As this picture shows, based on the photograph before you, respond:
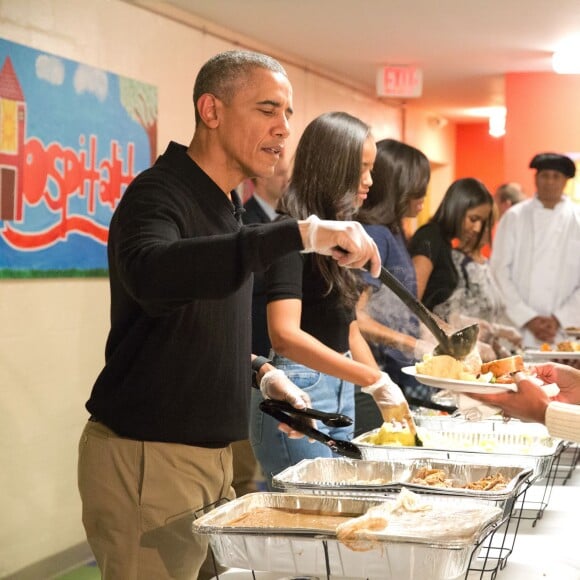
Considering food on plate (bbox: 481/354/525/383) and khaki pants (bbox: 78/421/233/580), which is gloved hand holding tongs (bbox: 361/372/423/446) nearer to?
food on plate (bbox: 481/354/525/383)

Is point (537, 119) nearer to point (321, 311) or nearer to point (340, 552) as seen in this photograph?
point (321, 311)

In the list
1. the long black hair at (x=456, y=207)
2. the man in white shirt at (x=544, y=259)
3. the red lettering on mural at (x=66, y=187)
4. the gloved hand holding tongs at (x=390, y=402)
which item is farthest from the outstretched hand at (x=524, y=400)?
the man in white shirt at (x=544, y=259)

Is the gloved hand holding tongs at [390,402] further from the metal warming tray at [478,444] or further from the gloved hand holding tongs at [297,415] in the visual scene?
the gloved hand holding tongs at [297,415]

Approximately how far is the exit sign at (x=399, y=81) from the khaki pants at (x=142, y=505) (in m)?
5.64

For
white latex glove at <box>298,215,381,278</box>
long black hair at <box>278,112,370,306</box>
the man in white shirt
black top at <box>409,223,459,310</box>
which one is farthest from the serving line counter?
the man in white shirt

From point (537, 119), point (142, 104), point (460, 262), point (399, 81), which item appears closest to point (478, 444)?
point (460, 262)

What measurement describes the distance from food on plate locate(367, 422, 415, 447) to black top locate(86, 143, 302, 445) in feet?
1.57

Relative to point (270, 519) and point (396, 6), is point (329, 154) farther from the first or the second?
point (396, 6)

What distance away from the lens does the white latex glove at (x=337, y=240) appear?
1374 millimetres

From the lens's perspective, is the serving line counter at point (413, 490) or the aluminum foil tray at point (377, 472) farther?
the aluminum foil tray at point (377, 472)

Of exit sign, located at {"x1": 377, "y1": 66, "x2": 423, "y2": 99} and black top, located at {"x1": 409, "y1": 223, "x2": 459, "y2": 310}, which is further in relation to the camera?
exit sign, located at {"x1": 377, "y1": 66, "x2": 423, "y2": 99}

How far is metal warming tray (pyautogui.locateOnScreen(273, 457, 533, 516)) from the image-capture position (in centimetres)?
169

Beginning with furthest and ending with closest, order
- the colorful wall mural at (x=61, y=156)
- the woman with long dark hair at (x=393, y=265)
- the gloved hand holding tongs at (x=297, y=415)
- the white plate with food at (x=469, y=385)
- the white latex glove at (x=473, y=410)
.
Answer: the colorful wall mural at (x=61, y=156)
the woman with long dark hair at (x=393, y=265)
the white latex glove at (x=473, y=410)
the white plate with food at (x=469, y=385)
the gloved hand holding tongs at (x=297, y=415)

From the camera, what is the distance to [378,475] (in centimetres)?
188
